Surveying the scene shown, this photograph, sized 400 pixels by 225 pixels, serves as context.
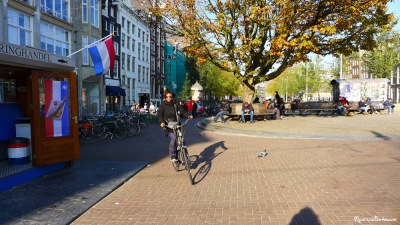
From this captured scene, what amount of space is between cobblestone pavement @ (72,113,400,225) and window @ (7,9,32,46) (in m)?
17.2

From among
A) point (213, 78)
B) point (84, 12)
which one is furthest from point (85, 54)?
point (213, 78)

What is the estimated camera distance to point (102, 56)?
495 inches

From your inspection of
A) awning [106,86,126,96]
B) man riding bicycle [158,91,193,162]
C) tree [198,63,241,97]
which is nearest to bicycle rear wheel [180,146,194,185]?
man riding bicycle [158,91,193,162]

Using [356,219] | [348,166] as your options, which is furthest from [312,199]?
[348,166]

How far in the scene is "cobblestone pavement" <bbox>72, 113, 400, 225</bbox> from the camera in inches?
170

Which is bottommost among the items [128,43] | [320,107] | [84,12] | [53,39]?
[320,107]

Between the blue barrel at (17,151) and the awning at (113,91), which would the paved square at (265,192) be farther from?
the awning at (113,91)

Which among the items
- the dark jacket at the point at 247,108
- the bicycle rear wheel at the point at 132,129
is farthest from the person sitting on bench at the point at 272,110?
the bicycle rear wheel at the point at 132,129

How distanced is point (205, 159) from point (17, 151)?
4165 millimetres

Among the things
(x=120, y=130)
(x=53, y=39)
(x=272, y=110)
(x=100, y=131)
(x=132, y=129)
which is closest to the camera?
(x=100, y=131)

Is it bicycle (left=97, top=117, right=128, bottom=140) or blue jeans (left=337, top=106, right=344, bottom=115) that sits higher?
blue jeans (left=337, top=106, right=344, bottom=115)

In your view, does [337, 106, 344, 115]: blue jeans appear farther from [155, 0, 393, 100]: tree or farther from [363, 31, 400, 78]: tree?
[363, 31, 400, 78]: tree

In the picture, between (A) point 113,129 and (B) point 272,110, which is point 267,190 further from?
(B) point 272,110

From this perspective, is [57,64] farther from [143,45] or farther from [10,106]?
[143,45]
